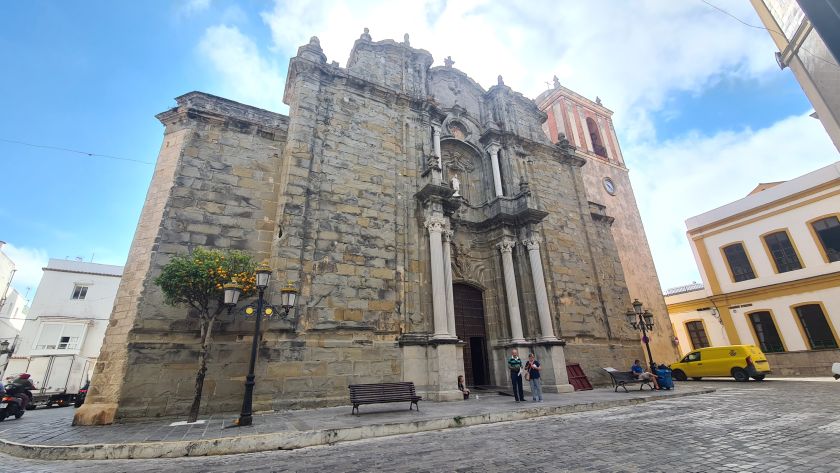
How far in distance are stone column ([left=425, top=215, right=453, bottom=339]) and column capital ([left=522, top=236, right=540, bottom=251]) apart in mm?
3931

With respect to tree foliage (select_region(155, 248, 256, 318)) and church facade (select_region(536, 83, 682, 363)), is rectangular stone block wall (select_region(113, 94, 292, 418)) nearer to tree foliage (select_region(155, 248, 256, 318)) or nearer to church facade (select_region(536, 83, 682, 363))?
tree foliage (select_region(155, 248, 256, 318))

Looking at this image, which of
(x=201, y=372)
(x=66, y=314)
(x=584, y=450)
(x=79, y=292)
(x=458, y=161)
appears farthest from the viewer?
(x=79, y=292)

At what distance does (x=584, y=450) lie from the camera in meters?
4.59

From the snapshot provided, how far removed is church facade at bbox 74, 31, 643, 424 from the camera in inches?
329

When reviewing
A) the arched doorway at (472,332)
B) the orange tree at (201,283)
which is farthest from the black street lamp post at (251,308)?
the arched doorway at (472,332)

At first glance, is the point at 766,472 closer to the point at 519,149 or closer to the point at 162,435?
the point at 162,435

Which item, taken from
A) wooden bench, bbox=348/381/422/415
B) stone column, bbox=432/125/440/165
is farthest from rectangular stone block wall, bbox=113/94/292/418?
stone column, bbox=432/125/440/165

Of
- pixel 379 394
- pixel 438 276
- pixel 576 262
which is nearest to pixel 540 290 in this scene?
pixel 576 262

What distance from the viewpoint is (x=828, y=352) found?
15.9 metres

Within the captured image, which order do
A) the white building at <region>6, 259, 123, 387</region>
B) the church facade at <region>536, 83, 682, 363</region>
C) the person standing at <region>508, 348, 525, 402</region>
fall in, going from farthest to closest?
the white building at <region>6, 259, 123, 387</region>, the church facade at <region>536, 83, 682, 363</region>, the person standing at <region>508, 348, 525, 402</region>

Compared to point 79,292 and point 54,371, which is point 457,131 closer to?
point 79,292

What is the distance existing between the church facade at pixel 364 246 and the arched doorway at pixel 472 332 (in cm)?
7

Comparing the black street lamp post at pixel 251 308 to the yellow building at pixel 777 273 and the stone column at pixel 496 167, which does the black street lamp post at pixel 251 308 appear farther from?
the yellow building at pixel 777 273

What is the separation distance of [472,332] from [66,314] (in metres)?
25.6
